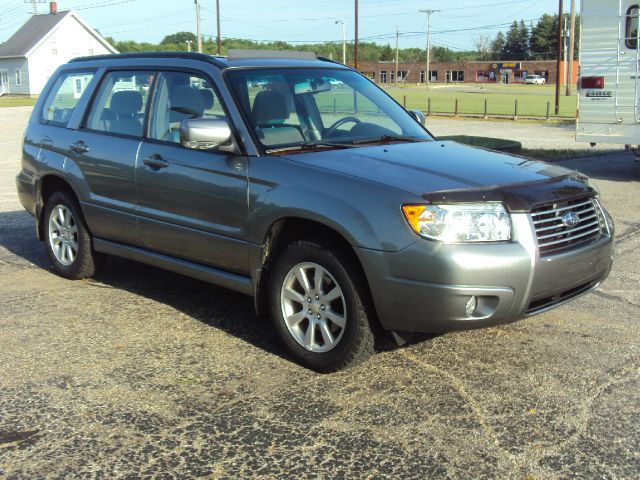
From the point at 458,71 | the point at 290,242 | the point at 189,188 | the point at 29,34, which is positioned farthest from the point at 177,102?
the point at 458,71

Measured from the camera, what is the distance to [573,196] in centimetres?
432

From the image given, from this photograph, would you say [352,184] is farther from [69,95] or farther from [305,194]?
[69,95]

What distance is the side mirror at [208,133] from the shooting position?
456 cm

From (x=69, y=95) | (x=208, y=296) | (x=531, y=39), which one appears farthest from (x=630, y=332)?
(x=531, y=39)

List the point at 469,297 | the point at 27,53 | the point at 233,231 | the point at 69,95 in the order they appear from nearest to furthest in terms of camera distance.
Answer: the point at 469,297 < the point at 233,231 < the point at 69,95 < the point at 27,53

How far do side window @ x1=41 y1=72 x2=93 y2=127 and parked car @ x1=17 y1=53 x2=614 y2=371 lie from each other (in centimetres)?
8

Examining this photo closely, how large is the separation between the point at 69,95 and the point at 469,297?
4.25 m

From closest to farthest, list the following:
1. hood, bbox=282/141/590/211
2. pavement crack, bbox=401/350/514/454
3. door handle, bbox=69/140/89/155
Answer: pavement crack, bbox=401/350/514/454, hood, bbox=282/141/590/211, door handle, bbox=69/140/89/155

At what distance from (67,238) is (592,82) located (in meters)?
9.10

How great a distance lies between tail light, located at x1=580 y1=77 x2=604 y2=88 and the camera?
12.0 m

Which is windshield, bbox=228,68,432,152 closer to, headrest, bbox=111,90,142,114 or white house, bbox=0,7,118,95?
headrest, bbox=111,90,142,114

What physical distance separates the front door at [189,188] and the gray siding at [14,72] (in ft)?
236

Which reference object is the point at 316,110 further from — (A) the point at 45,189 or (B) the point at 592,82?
(B) the point at 592,82

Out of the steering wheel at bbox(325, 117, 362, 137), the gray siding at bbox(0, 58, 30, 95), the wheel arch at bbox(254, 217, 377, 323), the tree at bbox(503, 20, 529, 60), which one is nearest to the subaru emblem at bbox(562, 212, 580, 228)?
the wheel arch at bbox(254, 217, 377, 323)
